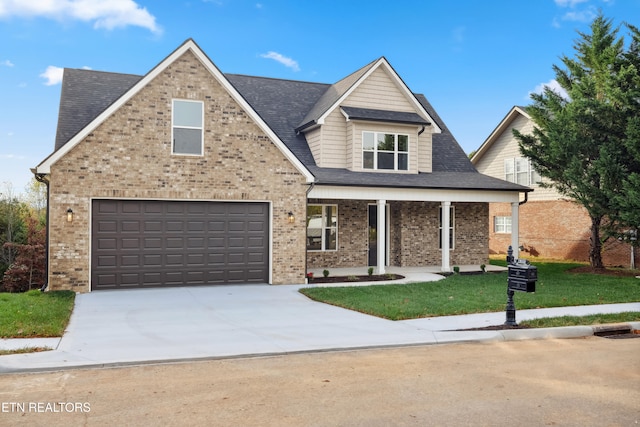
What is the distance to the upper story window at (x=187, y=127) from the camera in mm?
15375

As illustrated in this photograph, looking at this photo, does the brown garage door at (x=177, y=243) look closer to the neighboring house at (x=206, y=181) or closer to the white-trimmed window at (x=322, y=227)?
the neighboring house at (x=206, y=181)

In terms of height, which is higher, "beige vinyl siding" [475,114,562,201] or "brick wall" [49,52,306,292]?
"beige vinyl siding" [475,114,562,201]

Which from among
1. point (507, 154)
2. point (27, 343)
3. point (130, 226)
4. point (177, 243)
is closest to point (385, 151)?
point (177, 243)

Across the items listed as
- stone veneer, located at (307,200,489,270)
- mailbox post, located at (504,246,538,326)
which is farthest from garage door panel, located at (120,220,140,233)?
mailbox post, located at (504,246,538,326)

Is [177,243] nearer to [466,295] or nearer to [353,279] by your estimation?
[353,279]

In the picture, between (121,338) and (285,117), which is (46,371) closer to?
(121,338)

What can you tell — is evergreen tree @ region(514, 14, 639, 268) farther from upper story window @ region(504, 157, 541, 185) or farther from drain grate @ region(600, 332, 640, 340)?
drain grate @ region(600, 332, 640, 340)

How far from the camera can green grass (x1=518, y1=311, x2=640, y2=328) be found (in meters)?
10.4

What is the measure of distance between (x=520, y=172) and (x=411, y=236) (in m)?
9.59

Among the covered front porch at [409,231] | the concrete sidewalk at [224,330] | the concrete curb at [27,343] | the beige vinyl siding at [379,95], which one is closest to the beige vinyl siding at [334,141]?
the beige vinyl siding at [379,95]

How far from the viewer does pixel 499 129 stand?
28984 millimetres

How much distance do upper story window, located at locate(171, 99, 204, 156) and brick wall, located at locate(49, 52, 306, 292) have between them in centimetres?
16

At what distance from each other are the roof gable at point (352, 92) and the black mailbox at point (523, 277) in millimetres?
11142

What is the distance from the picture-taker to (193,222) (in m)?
15.7
